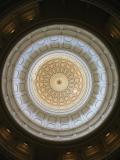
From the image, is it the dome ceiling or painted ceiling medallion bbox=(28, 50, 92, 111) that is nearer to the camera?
the dome ceiling

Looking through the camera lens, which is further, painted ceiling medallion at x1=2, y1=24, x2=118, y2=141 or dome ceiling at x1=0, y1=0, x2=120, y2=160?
painted ceiling medallion at x1=2, y1=24, x2=118, y2=141

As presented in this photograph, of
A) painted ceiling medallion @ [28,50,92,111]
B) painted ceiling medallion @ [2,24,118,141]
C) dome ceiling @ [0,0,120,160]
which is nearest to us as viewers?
dome ceiling @ [0,0,120,160]

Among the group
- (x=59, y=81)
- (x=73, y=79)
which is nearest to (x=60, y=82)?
(x=59, y=81)

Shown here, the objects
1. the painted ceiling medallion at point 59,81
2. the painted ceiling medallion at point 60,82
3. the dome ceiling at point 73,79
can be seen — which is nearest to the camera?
the dome ceiling at point 73,79

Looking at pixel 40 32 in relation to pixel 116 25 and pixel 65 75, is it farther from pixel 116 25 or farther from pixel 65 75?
pixel 65 75

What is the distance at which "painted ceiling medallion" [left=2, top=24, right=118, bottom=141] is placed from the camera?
848 inches

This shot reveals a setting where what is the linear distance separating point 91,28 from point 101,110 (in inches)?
244

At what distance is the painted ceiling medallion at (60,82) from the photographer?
2153 cm

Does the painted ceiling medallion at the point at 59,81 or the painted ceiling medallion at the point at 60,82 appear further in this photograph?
the painted ceiling medallion at the point at 59,81

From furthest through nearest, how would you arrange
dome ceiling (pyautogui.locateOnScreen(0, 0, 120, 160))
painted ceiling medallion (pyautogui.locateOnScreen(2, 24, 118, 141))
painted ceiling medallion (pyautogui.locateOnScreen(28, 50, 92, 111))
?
painted ceiling medallion (pyautogui.locateOnScreen(28, 50, 92, 111)) → painted ceiling medallion (pyautogui.locateOnScreen(2, 24, 118, 141)) → dome ceiling (pyautogui.locateOnScreen(0, 0, 120, 160))

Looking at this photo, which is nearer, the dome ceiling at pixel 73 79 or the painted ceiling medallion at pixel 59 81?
the dome ceiling at pixel 73 79

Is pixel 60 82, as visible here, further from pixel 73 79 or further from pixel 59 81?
pixel 73 79

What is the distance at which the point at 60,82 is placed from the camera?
28719mm

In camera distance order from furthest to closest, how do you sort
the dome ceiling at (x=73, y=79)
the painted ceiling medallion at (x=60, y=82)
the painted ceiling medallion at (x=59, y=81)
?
1. the painted ceiling medallion at (x=59, y=81)
2. the painted ceiling medallion at (x=60, y=82)
3. the dome ceiling at (x=73, y=79)
